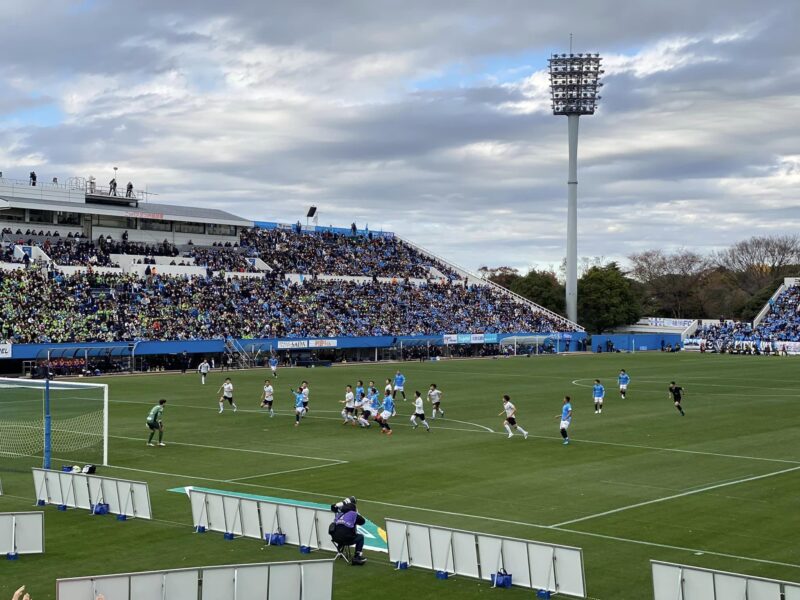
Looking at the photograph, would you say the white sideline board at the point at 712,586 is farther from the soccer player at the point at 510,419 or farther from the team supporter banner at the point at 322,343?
the team supporter banner at the point at 322,343

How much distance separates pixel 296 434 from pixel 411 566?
19473 mm

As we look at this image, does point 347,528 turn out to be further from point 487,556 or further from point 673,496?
point 673,496

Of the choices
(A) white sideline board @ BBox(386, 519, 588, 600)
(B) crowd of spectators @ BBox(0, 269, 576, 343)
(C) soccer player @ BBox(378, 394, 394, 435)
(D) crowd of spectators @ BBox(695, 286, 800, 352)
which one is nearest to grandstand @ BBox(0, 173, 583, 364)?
(B) crowd of spectators @ BBox(0, 269, 576, 343)

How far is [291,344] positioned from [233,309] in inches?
248

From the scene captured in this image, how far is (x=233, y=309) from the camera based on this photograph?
8288 centimetres

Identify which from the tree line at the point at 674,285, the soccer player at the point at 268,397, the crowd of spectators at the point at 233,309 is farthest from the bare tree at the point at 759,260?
the soccer player at the point at 268,397

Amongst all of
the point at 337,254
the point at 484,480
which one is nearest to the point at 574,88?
the point at 337,254

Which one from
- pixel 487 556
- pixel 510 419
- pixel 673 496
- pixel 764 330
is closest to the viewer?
pixel 487 556

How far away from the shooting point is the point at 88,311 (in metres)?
72.3

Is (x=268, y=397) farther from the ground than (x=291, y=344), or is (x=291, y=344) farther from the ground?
(x=291, y=344)

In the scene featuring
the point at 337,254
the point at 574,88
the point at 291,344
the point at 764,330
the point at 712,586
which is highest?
the point at 574,88

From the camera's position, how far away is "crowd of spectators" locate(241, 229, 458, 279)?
99.6 metres

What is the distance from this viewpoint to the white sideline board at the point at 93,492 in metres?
22.2

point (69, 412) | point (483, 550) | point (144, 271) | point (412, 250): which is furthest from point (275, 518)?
point (412, 250)
